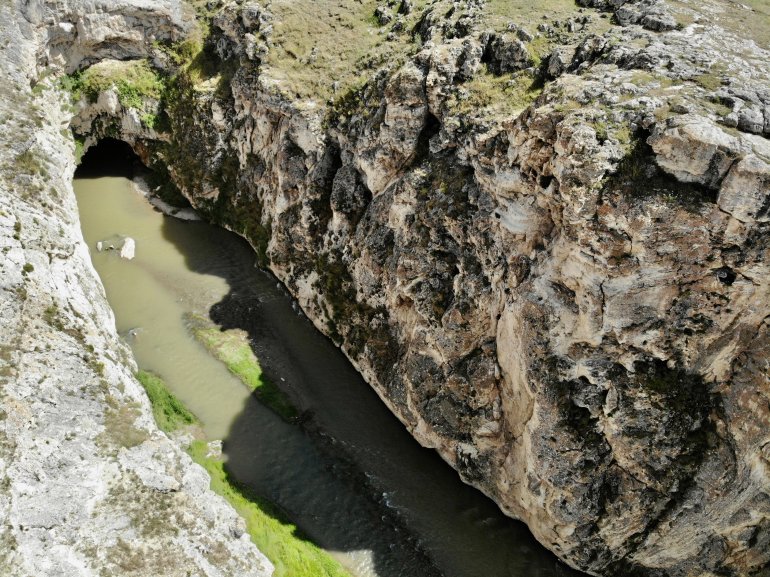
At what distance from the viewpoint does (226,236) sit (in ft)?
136

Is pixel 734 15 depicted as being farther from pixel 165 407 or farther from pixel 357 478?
pixel 165 407

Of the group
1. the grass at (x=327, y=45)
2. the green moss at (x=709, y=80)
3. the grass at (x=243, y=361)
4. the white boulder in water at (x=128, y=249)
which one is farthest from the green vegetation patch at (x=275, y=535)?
the green moss at (x=709, y=80)

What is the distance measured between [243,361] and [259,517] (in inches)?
374

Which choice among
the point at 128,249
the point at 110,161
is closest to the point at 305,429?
the point at 128,249

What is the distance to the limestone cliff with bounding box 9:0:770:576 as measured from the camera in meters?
18.5

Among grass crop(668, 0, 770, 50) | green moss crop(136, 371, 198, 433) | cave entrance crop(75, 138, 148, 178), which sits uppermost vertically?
grass crop(668, 0, 770, 50)

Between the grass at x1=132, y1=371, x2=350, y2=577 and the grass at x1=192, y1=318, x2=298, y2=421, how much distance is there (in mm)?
3604

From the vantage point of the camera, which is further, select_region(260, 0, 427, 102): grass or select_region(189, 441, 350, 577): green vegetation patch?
select_region(260, 0, 427, 102): grass

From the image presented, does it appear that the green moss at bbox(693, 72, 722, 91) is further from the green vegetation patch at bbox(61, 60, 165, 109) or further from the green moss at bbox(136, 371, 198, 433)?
the green vegetation patch at bbox(61, 60, 165, 109)

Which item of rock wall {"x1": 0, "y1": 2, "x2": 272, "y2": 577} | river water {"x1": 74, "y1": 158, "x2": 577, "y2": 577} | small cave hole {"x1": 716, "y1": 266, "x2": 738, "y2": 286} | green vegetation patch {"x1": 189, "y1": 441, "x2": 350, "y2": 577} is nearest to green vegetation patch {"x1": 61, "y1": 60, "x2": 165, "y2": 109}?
river water {"x1": 74, "y1": 158, "x2": 577, "y2": 577}

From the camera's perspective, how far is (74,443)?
2225cm

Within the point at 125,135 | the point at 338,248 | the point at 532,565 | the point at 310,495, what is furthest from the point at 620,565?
the point at 125,135

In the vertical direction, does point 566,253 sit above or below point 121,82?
above

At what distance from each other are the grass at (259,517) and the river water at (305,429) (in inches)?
23.7
